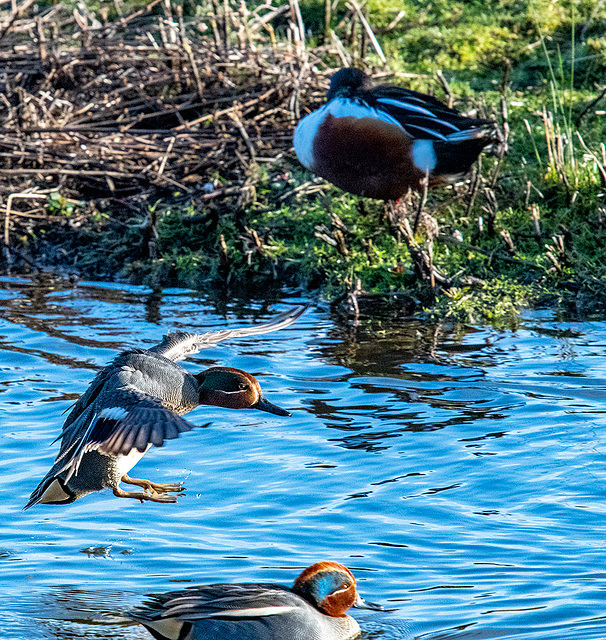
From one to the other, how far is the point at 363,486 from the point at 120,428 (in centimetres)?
143

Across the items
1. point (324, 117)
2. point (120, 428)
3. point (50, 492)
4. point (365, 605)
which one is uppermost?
point (324, 117)

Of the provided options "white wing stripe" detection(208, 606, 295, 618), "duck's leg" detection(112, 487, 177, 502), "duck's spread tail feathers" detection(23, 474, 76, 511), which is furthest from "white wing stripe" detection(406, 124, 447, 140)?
"white wing stripe" detection(208, 606, 295, 618)

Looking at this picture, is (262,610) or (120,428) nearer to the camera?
(262,610)

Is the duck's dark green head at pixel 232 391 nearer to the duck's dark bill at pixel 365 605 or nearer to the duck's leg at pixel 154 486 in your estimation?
the duck's leg at pixel 154 486

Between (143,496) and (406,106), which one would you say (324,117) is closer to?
(406,106)

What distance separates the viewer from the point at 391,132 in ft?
23.0

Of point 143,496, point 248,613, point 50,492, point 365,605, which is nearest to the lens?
point 248,613

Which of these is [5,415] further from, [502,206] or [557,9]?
[557,9]

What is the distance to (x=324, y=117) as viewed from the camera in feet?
23.5

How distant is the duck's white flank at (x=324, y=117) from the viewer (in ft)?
23.1

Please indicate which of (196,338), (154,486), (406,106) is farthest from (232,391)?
(406,106)

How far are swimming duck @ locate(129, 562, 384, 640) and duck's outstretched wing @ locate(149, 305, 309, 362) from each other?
1488mm

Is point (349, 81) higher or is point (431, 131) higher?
point (349, 81)

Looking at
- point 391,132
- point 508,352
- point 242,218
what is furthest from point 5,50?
point 508,352
